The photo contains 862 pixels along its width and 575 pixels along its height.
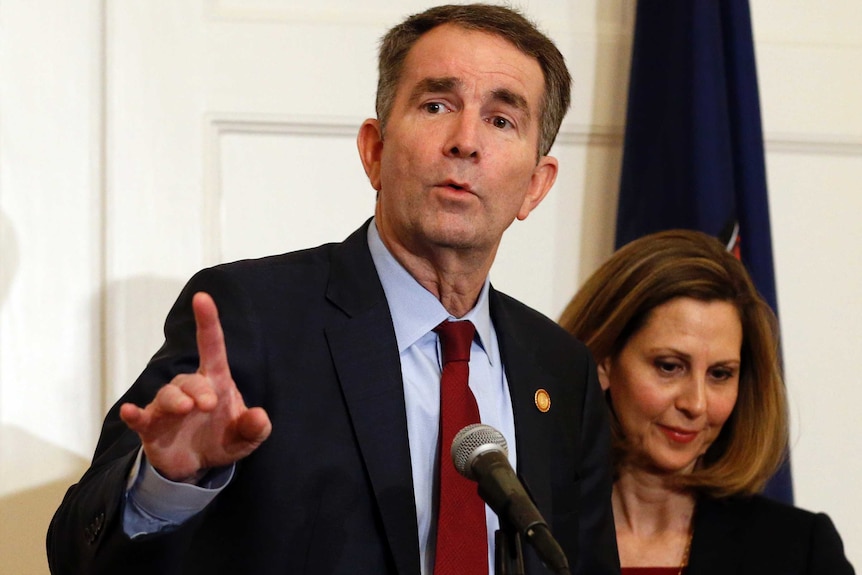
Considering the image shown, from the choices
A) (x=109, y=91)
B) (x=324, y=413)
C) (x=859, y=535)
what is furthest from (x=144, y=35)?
(x=859, y=535)

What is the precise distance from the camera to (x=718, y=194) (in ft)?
9.07

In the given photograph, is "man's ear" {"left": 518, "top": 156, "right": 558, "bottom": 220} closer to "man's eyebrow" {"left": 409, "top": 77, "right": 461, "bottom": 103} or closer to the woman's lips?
"man's eyebrow" {"left": 409, "top": 77, "right": 461, "bottom": 103}

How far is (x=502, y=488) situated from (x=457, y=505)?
426 millimetres

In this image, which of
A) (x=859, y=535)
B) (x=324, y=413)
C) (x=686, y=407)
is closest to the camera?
(x=324, y=413)

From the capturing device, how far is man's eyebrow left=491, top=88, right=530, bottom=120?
1.82 meters

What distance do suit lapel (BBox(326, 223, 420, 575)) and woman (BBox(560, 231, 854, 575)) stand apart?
0.93 m

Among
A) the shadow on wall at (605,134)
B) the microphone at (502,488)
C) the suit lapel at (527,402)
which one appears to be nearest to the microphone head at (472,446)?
the microphone at (502,488)

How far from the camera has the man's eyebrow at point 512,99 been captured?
1824mm

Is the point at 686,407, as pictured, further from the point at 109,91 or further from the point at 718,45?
the point at 109,91

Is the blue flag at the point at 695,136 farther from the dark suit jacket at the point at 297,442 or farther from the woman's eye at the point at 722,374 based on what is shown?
the dark suit jacket at the point at 297,442

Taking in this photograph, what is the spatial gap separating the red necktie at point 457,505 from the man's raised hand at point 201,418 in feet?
1.33

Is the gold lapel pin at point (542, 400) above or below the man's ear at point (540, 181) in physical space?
below

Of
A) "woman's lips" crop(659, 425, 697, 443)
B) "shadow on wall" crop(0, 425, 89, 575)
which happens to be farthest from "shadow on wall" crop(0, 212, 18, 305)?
"woman's lips" crop(659, 425, 697, 443)

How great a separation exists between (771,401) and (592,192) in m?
0.71
